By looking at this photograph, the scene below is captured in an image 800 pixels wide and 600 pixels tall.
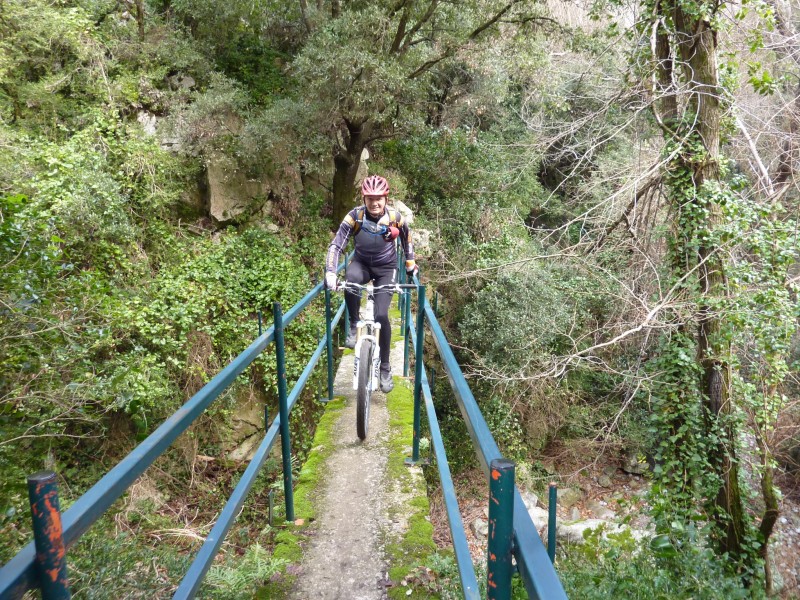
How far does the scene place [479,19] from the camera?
9.10m

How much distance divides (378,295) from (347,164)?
7288 millimetres

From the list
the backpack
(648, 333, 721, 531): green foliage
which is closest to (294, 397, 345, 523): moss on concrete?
the backpack

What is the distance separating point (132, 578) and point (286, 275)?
22.3 feet

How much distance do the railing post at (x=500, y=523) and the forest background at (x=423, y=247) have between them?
2000 mm

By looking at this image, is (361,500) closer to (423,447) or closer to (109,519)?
(423,447)

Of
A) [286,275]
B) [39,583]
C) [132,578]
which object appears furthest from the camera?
[286,275]

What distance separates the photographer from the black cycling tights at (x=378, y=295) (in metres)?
4.08

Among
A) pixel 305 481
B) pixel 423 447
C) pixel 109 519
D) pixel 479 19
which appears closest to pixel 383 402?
pixel 423 447

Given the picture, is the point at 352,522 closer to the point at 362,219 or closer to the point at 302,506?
the point at 302,506

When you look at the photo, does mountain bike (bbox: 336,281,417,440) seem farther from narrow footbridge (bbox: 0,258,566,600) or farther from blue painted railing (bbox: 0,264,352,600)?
narrow footbridge (bbox: 0,258,566,600)

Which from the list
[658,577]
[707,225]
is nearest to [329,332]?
[658,577]

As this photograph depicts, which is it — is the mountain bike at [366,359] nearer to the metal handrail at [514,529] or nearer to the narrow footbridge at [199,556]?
the metal handrail at [514,529]

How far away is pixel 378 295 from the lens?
13.5 ft

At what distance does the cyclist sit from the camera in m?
4.08
